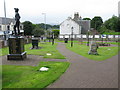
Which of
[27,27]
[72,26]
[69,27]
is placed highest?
[27,27]

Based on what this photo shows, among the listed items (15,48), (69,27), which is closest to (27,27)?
(69,27)

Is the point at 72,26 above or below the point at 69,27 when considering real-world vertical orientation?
above

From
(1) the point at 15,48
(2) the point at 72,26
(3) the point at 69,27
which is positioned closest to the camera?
(1) the point at 15,48

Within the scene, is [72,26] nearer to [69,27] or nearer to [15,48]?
[69,27]

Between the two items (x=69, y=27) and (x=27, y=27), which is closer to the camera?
(x=69, y=27)

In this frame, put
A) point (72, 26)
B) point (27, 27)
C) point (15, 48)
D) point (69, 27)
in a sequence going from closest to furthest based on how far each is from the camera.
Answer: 1. point (15, 48)
2. point (72, 26)
3. point (69, 27)
4. point (27, 27)

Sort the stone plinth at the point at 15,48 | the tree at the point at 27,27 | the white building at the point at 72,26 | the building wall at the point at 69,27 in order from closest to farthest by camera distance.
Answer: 1. the stone plinth at the point at 15,48
2. the white building at the point at 72,26
3. the building wall at the point at 69,27
4. the tree at the point at 27,27

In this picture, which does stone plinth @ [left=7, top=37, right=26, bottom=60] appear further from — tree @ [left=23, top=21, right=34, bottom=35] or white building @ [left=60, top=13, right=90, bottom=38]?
tree @ [left=23, top=21, right=34, bottom=35]

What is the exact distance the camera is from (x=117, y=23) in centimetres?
6062

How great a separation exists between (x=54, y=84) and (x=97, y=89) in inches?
76.9

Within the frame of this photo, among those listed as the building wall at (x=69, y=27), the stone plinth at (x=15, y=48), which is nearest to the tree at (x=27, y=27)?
the building wall at (x=69, y=27)

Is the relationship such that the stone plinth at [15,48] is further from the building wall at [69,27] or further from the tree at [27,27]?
the tree at [27,27]

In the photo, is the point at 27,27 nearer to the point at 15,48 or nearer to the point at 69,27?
the point at 69,27

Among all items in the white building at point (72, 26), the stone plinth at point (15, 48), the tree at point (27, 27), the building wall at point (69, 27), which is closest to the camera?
the stone plinth at point (15, 48)
